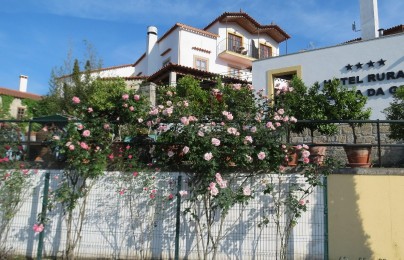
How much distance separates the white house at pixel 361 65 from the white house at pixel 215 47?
29.0ft

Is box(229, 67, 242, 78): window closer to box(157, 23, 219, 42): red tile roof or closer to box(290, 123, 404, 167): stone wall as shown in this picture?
box(157, 23, 219, 42): red tile roof

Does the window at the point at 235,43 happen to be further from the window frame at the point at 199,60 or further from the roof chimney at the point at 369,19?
the roof chimney at the point at 369,19

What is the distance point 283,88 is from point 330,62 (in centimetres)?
801

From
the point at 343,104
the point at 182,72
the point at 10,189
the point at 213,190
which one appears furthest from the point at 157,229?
the point at 182,72

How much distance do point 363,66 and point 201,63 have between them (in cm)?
1441

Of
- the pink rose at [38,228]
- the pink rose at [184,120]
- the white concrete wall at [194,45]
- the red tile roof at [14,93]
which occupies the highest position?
the white concrete wall at [194,45]

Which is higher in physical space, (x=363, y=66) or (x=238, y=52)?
(x=238, y=52)

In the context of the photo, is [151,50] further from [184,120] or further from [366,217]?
[366,217]

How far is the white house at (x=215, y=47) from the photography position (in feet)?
83.6

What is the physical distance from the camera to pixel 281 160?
615 centimetres

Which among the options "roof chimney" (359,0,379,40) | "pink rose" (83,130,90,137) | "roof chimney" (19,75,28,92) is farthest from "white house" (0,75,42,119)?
"roof chimney" (359,0,379,40)

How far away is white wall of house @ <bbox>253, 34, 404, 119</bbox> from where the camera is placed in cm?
1274

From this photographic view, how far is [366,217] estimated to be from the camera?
6.04 m

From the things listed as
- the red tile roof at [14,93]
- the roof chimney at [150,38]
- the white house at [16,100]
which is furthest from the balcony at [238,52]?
the white house at [16,100]
